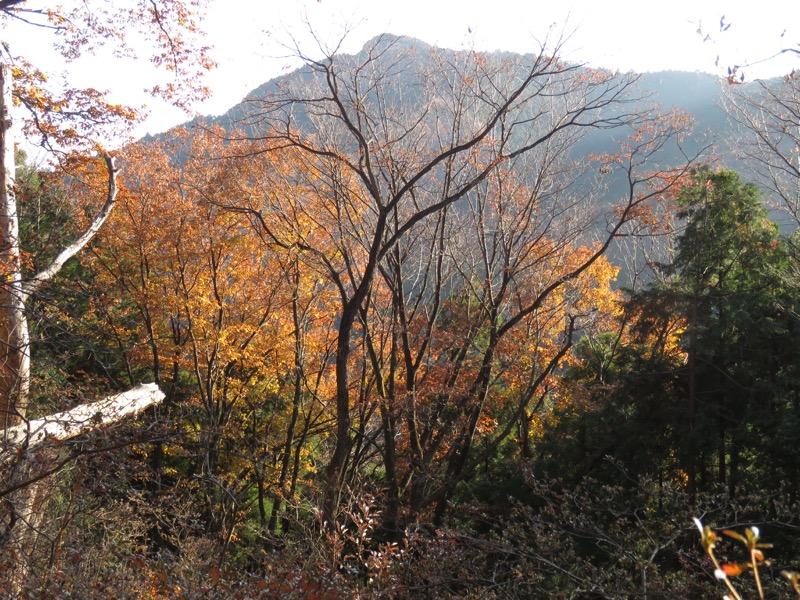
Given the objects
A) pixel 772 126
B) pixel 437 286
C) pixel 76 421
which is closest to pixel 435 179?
pixel 437 286

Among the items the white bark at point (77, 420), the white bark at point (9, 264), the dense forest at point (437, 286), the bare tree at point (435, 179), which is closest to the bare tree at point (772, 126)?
the dense forest at point (437, 286)

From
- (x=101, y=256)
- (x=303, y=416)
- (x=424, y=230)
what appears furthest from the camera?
(x=303, y=416)

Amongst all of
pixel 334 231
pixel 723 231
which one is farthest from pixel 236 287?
pixel 723 231

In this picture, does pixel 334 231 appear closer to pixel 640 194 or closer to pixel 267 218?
pixel 267 218

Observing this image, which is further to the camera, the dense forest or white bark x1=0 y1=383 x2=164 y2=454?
the dense forest

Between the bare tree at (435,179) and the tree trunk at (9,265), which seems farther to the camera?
the bare tree at (435,179)

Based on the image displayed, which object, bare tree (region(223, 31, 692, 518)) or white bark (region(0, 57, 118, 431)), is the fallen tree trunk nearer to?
white bark (region(0, 57, 118, 431))

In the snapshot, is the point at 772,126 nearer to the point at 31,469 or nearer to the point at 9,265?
the point at 9,265

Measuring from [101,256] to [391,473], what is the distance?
968 cm

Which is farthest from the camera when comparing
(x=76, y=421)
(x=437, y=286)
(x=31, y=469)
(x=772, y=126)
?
(x=437, y=286)

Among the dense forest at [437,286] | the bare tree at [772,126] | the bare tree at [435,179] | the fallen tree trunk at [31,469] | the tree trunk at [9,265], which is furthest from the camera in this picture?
the bare tree at [435,179]

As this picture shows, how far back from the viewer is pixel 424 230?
13.0m

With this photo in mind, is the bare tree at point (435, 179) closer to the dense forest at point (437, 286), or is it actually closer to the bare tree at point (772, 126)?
the dense forest at point (437, 286)

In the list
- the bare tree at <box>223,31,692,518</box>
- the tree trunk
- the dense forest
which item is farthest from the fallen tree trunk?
the bare tree at <box>223,31,692,518</box>
